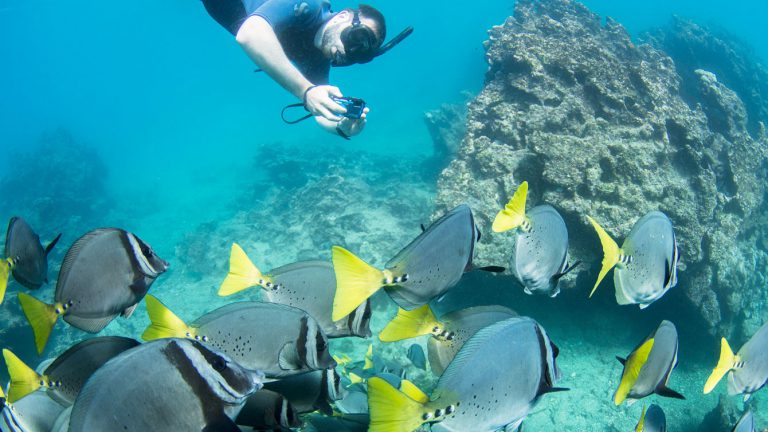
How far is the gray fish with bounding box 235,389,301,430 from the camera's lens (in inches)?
59.1

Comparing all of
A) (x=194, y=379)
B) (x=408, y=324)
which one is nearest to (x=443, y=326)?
(x=408, y=324)

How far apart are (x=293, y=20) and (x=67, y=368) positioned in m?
3.27

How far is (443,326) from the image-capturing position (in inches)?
76.6

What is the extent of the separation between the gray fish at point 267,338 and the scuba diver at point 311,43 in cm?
182

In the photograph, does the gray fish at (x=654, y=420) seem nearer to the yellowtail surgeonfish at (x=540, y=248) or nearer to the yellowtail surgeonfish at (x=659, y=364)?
the yellowtail surgeonfish at (x=659, y=364)

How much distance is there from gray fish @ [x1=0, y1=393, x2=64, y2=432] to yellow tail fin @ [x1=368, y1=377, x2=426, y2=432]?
1890mm

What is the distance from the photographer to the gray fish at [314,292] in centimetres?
218

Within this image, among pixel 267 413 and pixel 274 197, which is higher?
pixel 267 413

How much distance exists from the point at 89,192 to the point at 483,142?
25.8m

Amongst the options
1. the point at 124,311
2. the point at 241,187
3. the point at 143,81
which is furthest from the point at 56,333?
the point at 143,81

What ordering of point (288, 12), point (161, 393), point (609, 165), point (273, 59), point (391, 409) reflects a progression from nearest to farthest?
point (161, 393)
point (391, 409)
point (273, 59)
point (288, 12)
point (609, 165)

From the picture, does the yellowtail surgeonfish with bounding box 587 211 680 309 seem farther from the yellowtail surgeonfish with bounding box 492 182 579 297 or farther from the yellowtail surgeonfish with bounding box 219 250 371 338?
the yellowtail surgeonfish with bounding box 219 250 371 338

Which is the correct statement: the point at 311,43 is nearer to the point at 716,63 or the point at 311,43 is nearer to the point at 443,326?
the point at 443,326

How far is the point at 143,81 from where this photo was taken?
11606 cm
